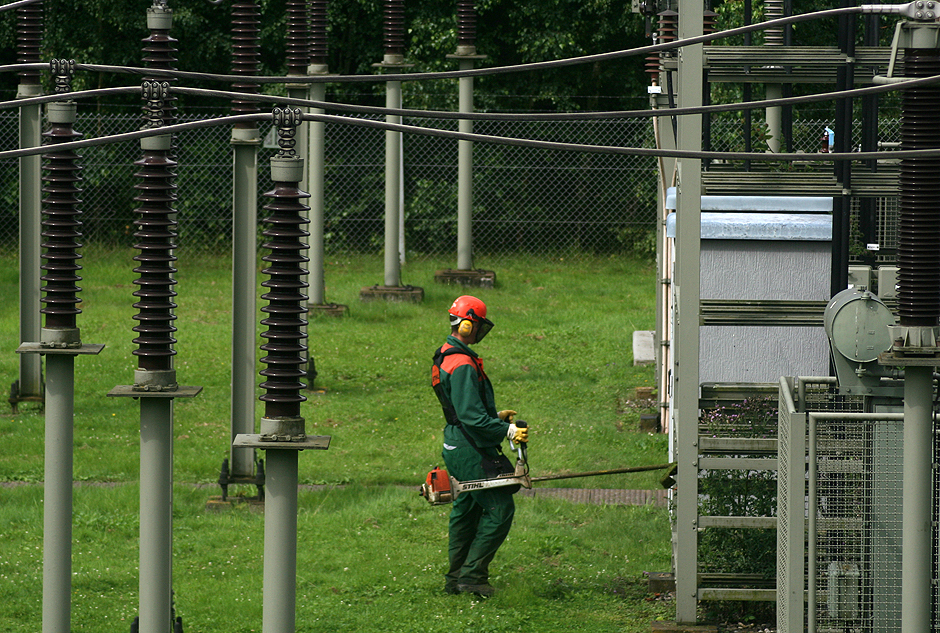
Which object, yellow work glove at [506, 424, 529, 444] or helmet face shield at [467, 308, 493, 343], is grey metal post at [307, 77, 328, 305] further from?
yellow work glove at [506, 424, 529, 444]

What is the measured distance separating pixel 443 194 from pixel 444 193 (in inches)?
0.9

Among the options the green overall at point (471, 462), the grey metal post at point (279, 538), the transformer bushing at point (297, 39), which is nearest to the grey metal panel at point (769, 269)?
the green overall at point (471, 462)

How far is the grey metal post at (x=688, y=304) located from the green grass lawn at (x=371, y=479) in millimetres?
784

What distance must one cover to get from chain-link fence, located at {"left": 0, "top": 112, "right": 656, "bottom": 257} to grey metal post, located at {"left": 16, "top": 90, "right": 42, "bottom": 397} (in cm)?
1004

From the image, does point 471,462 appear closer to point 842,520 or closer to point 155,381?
point 842,520

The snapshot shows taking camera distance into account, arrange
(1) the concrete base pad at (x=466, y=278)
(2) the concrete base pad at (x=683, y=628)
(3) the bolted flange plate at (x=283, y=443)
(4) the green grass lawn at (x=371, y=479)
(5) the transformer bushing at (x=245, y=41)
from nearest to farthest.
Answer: (3) the bolted flange plate at (x=283, y=443) → (2) the concrete base pad at (x=683, y=628) → (4) the green grass lawn at (x=371, y=479) → (5) the transformer bushing at (x=245, y=41) → (1) the concrete base pad at (x=466, y=278)

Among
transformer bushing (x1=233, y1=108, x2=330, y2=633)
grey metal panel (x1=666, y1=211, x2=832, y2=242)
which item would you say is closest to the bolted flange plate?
transformer bushing (x1=233, y1=108, x2=330, y2=633)

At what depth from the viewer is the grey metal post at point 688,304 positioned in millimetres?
7734

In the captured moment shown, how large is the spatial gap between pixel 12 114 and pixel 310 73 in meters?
6.72

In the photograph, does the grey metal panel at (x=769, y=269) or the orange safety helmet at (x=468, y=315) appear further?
the grey metal panel at (x=769, y=269)

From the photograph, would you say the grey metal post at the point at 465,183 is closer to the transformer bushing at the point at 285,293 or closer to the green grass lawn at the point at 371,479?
the green grass lawn at the point at 371,479

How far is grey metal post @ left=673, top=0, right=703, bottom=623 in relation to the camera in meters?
7.73

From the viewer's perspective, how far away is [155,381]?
18.5ft

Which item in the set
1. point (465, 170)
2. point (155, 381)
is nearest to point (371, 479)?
point (155, 381)
